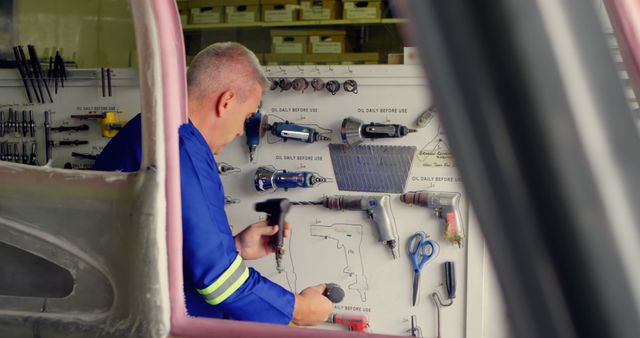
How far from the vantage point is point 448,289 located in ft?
10.9

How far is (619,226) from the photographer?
0.58 ft

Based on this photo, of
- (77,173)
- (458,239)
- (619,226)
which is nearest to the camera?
(619,226)

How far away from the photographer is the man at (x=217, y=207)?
1.82m

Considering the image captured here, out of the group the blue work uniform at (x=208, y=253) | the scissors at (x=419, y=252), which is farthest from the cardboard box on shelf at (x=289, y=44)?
the blue work uniform at (x=208, y=253)

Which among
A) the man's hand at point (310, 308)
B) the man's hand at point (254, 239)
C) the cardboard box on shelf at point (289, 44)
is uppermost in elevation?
the cardboard box on shelf at point (289, 44)

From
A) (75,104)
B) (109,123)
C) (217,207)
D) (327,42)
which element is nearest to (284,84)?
(327,42)

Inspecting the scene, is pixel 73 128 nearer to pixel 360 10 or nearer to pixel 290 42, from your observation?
pixel 290 42

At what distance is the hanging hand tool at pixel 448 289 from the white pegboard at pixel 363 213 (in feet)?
0.08

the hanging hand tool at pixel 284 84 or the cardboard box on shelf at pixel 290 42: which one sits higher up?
the cardboard box on shelf at pixel 290 42

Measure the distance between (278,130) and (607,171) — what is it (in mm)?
3318

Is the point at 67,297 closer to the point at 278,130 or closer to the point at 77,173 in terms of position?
the point at 77,173

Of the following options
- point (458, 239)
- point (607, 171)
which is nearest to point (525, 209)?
point (607, 171)

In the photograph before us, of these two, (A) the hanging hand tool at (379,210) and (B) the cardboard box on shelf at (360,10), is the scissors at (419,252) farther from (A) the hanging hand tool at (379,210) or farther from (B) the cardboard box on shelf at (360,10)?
(B) the cardboard box on shelf at (360,10)

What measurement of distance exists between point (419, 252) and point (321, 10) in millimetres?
1691
